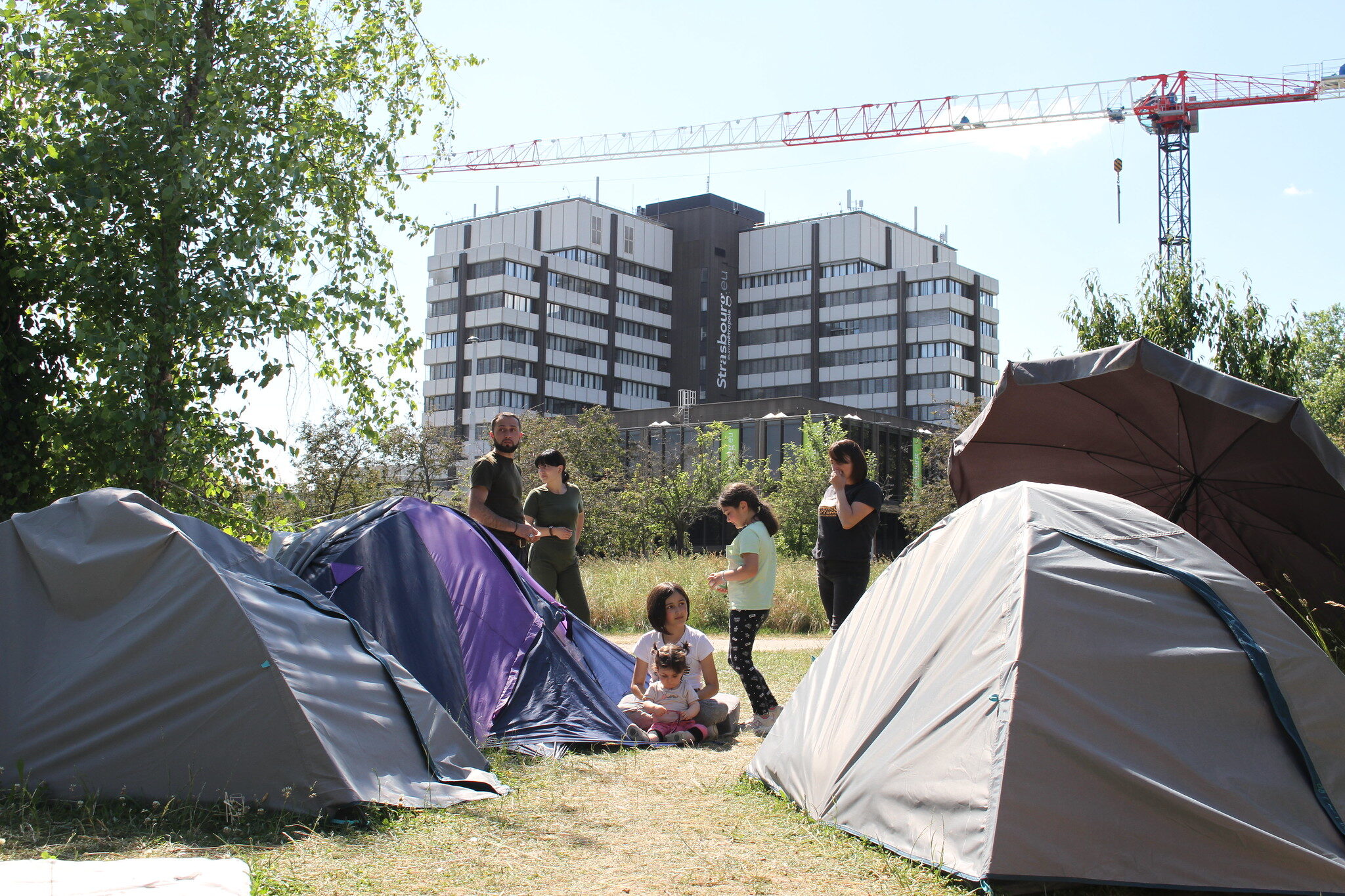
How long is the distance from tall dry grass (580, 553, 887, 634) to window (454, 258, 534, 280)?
60.7m

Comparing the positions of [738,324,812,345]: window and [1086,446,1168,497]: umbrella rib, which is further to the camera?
[738,324,812,345]: window

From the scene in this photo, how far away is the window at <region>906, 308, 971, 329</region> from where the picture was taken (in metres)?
77.9

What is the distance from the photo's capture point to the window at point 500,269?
7606 cm

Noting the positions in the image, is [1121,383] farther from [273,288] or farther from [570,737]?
[273,288]

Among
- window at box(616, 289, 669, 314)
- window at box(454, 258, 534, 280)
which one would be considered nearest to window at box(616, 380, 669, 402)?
window at box(616, 289, 669, 314)

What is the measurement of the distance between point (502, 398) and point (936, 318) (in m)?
31.7

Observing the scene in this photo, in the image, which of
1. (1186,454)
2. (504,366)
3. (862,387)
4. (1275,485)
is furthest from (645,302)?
(1275,485)

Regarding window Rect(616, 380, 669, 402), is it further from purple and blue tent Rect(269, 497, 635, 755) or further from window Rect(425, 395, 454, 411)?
purple and blue tent Rect(269, 497, 635, 755)

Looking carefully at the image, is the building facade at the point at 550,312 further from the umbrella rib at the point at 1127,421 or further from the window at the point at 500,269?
the umbrella rib at the point at 1127,421

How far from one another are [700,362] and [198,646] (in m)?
78.8

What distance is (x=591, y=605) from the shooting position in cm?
1595

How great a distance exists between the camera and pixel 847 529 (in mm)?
7082

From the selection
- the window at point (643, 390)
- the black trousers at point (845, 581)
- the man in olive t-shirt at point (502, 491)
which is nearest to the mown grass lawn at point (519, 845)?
the black trousers at point (845, 581)

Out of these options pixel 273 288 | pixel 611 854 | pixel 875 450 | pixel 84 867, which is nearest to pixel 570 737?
pixel 611 854
